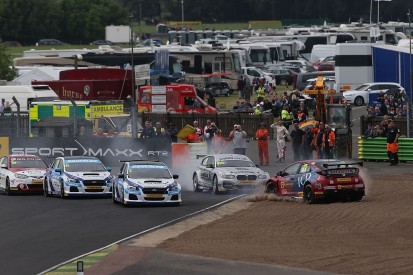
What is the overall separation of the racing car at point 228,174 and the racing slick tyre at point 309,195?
10.5 ft

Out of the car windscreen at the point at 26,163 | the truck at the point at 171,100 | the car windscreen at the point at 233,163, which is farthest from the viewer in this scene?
the truck at the point at 171,100

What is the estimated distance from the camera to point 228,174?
115 ft

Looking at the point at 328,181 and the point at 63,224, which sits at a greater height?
the point at 328,181

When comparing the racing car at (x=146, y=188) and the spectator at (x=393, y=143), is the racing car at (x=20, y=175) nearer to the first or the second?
the racing car at (x=146, y=188)

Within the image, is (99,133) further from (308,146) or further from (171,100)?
(171,100)

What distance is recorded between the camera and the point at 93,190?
34.8m

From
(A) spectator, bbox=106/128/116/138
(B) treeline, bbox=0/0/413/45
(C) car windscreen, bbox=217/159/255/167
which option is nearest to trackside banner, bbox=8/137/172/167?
(A) spectator, bbox=106/128/116/138

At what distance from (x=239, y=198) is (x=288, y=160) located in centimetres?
1160

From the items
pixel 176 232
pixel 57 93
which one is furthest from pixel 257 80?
pixel 176 232

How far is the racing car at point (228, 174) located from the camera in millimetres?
35000

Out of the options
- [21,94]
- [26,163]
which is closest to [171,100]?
[21,94]

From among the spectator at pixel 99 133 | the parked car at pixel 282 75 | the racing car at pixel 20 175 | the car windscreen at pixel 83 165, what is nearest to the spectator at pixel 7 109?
the spectator at pixel 99 133

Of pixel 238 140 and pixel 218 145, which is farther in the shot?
pixel 218 145

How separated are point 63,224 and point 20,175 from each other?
8242mm
